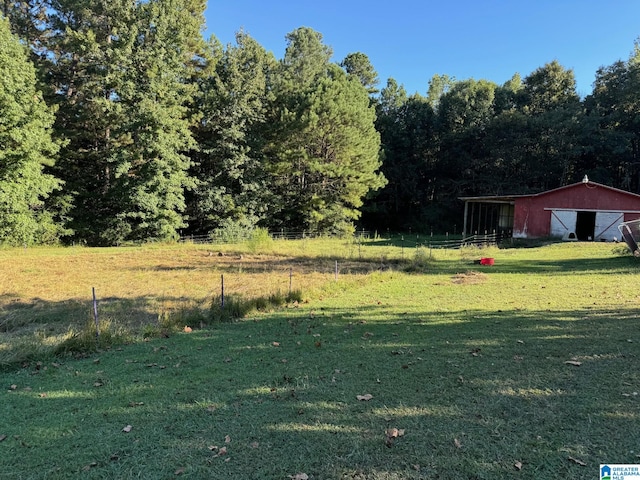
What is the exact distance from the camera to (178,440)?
3.45 metres

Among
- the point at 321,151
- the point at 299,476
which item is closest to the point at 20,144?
the point at 321,151

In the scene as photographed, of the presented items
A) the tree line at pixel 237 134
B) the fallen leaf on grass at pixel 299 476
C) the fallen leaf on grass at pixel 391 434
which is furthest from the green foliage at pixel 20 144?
the fallen leaf on grass at pixel 391 434

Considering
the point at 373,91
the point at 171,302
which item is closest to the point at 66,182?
the point at 171,302

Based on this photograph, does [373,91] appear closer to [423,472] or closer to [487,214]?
[487,214]

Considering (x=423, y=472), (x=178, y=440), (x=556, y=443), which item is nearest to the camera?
(x=423, y=472)

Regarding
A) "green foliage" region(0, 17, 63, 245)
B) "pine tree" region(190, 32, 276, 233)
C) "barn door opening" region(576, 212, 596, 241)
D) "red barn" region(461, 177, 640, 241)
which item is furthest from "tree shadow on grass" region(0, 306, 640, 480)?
"pine tree" region(190, 32, 276, 233)

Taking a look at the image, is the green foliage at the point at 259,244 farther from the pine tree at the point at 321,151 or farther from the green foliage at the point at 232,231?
the pine tree at the point at 321,151

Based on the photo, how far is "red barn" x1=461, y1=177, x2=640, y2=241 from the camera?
25.2 m

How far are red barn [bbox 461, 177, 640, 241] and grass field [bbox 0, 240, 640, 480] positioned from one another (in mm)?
18244

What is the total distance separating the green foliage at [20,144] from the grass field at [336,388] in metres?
16.9

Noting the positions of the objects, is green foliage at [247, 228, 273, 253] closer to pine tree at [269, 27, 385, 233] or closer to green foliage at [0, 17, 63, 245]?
pine tree at [269, 27, 385, 233]

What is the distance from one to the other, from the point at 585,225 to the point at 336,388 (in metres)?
28.7

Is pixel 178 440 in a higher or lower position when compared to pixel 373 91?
lower

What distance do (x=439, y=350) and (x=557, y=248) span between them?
19.4 meters
